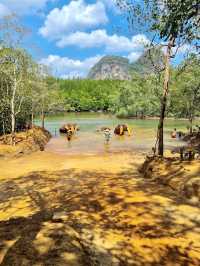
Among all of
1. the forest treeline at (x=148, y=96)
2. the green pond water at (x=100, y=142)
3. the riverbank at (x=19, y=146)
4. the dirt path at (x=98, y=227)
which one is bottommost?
the green pond water at (x=100, y=142)

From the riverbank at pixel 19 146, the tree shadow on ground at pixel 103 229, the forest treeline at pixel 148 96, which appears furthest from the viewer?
the forest treeline at pixel 148 96

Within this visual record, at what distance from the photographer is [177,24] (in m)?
13.9

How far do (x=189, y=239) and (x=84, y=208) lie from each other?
421 centimetres

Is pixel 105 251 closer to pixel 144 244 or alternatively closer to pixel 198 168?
pixel 144 244

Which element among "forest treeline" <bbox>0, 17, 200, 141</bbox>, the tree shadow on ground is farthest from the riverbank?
the tree shadow on ground

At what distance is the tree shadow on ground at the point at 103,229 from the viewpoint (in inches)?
329

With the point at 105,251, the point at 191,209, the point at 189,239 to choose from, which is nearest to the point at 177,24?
the point at 191,209

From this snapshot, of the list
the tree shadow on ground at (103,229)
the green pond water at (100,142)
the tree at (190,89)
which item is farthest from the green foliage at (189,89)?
the tree shadow on ground at (103,229)

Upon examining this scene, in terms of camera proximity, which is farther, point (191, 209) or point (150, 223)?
point (191, 209)

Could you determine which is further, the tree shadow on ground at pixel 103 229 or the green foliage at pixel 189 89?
the green foliage at pixel 189 89

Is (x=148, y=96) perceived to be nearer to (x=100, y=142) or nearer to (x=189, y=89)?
(x=189, y=89)

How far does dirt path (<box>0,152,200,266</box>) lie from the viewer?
841 cm

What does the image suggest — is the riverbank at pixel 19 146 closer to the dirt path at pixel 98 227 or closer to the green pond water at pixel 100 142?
the green pond water at pixel 100 142

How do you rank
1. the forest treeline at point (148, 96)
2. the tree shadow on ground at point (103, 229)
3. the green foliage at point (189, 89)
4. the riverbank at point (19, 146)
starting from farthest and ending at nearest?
the green foliage at point (189, 89) → the forest treeline at point (148, 96) → the riverbank at point (19, 146) → the tree shadow on ground at point (103, 229)
